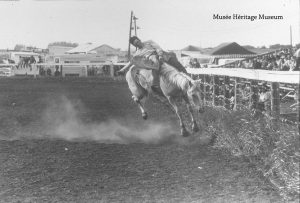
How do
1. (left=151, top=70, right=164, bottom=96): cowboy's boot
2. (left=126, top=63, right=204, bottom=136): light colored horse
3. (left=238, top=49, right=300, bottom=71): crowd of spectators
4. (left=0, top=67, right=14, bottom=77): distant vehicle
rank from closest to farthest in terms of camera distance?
(left=126, top=63, right=204, bottom=136): light colored horse, (left=151, top=70, right=164, bottom=96): cowboy's boot, (left=238, top=49, right=300, bottom=71): crowd of spectators, (left=0, top=67, right=14, bottom=77): distant vehicle

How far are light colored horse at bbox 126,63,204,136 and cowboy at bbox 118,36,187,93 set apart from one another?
5.2 inches

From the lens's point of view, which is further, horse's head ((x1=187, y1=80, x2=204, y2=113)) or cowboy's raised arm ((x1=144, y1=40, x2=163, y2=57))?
cowboy's raised arm ((x1=144, y1=40, x2=163, y2=57))

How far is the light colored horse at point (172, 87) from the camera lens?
6.99m

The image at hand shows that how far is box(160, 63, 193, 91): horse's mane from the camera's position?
7617mm

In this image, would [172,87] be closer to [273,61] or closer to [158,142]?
[158,142]

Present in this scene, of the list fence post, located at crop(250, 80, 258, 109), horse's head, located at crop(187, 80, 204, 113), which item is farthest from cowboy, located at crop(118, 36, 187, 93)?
fence post, located at crop(250, 80, 258, 109)

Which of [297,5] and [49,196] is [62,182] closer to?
[49,196]

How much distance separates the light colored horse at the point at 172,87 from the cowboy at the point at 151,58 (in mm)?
132

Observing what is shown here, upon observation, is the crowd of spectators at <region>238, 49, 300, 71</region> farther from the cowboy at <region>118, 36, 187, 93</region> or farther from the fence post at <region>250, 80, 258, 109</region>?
the cowboy at <region>118, 36, 187, 93</region>

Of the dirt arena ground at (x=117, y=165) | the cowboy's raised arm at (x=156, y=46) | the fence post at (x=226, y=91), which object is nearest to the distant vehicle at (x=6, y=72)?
the dirt arena ground at (x=117, y=165)

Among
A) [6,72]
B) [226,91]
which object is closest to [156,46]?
[226,91]

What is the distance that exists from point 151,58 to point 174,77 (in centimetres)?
53

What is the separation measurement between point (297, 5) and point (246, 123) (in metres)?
2.36

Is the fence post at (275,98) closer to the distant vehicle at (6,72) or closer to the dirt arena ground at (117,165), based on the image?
the dirt arena ground at (117,165)
